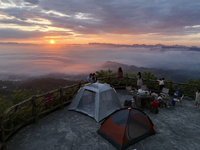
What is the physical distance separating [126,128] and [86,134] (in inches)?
75.8

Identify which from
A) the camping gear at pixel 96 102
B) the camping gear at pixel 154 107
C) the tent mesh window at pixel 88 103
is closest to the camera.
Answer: the camping gear at pixel 96 102

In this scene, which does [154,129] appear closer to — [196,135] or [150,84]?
[196,135]

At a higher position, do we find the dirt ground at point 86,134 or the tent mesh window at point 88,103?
the tent mesh window at point 88,103

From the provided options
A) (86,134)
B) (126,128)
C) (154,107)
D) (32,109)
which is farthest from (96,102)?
(154,107)

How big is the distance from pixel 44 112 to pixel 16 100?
3291 mm

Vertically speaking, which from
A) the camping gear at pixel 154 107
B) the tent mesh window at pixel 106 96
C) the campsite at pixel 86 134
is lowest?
the campsite at pixel 86 134

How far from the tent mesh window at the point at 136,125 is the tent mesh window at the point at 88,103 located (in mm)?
2597

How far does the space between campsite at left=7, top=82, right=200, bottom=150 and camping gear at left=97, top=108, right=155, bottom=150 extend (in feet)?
0.63

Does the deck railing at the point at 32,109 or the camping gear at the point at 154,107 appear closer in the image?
the deck railing at the point at 32,109

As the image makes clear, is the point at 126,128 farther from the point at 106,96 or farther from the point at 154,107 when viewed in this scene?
the point at 154,107

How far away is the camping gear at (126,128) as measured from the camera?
5145 millimetres

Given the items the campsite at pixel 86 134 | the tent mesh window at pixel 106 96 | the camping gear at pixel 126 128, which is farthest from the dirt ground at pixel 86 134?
the tent mesh window at pixel 106 96

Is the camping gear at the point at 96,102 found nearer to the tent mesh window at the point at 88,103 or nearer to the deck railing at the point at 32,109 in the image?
the tent mesh window at the point at 88,103

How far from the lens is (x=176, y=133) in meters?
6.05
